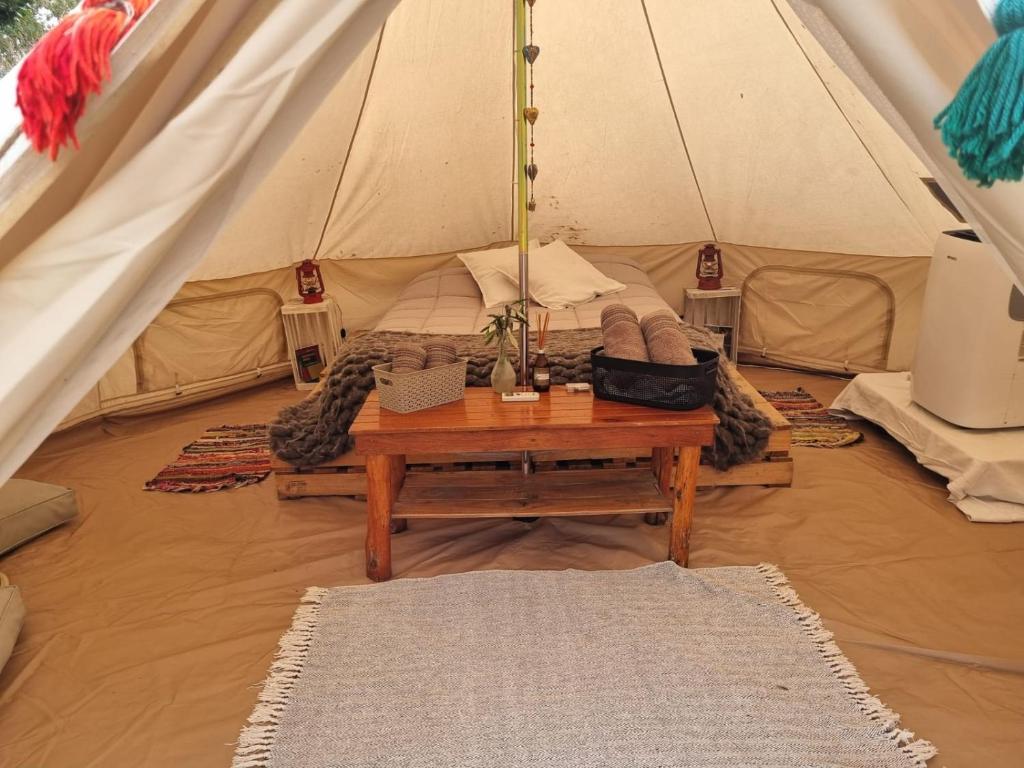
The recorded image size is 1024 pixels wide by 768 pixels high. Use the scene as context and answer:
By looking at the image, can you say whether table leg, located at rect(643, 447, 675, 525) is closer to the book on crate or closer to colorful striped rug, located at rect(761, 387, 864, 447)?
colorful striped rug, located at rect(761, 387, 864, 447)

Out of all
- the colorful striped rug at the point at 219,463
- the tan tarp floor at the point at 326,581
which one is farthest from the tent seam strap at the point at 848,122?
the colorful striped rug at the point at 219,463

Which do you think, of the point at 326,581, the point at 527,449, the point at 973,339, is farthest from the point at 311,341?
the point at 973,339

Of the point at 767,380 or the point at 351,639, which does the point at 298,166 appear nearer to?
the point at 351,639

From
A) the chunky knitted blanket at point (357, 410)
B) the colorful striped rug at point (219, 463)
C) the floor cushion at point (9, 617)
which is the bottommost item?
the colorful striped rug at point (219, 463)

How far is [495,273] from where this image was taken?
3.71 metres

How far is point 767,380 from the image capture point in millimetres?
3906

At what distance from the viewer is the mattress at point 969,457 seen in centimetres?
249

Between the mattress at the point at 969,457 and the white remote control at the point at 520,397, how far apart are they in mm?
1524

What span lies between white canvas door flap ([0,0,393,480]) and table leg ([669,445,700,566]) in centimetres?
153

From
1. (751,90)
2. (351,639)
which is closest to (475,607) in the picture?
(351,639)

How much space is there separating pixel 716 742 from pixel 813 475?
4.96 ft

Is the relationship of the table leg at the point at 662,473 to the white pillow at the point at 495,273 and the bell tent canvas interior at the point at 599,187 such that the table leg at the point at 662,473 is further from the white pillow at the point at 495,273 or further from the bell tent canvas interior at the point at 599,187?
the white pillow at the point at 495,273

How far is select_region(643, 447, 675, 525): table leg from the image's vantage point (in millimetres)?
2385

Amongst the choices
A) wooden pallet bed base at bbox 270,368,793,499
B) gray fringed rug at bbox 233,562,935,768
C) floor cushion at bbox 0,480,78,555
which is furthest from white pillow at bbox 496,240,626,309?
floor cushion at bbox 0,480,78,555
